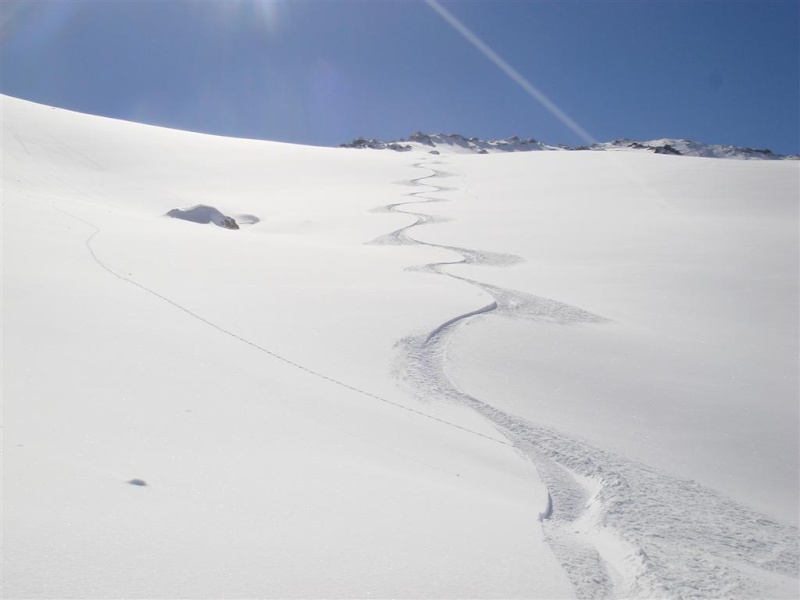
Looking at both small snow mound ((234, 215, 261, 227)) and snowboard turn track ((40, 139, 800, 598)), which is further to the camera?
small snow mound ((234, 215, 261, 227))

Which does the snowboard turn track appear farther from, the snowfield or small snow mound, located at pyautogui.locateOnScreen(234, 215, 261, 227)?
small snow mound, located at pyautogui.locateOnScreen(234, 215, 261, 227)

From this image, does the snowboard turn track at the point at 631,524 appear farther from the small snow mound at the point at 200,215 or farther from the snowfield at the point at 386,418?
the small snow mound at the point at 200,215

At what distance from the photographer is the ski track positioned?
8.77ft

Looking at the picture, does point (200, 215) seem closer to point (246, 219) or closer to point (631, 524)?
point (246, 219)

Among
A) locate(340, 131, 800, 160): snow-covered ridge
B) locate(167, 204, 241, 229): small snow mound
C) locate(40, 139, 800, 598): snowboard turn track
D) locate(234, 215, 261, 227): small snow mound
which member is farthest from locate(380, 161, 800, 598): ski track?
locate(340, 131, 800, 160): snow-covered ridge

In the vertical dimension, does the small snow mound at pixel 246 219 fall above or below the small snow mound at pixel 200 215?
above

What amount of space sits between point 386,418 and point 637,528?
4.81ft

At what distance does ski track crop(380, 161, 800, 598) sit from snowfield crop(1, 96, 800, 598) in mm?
15

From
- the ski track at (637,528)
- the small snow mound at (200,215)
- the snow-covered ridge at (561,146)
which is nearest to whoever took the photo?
the ski track at (637,528)

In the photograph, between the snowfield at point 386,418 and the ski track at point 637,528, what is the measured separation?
1cm

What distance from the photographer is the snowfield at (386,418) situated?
2219 mm

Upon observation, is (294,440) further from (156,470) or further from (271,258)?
Result: (271,258)

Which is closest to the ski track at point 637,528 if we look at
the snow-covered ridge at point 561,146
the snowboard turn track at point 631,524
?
the snowboard turn track at point 631,524

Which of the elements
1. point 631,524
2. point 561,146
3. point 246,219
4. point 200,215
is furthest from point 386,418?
point 561,146
